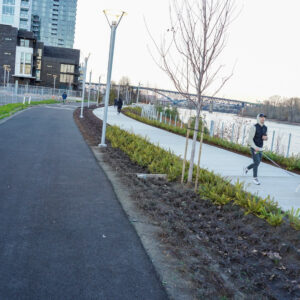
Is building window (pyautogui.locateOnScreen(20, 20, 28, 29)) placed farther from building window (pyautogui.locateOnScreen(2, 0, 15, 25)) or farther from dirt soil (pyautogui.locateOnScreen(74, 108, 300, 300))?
dirt soil (pyautogui.locateOnScreen(74, 108, 300, 300))

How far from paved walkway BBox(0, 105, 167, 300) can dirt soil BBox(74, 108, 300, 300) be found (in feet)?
1.54

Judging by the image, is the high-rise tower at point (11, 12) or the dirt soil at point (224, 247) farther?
the high-rise tower at point (11, 12)

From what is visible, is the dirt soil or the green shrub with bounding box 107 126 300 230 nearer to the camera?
the dirt soil

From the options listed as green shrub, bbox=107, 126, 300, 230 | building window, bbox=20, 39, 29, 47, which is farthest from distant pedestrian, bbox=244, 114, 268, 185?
building window, bbox=20, 39, 29, 47

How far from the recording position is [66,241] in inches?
177

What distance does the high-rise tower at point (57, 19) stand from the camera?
169 m

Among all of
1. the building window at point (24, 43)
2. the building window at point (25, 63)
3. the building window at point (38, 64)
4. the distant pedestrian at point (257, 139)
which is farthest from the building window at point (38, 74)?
the distant pedestrian at point (257, 139)

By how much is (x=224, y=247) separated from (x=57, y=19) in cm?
18153

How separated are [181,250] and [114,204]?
207 cm

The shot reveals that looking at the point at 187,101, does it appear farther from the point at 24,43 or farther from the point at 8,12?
the point at 8,12

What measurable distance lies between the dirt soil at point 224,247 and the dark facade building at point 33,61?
225 ft

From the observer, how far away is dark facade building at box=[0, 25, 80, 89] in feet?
250

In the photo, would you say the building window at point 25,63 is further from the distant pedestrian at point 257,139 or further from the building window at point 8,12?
the distant pedestrian at point 257,139

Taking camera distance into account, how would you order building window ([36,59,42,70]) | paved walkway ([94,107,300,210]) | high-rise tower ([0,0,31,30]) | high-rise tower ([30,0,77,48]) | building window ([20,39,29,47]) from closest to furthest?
paved walkway ([94,107,300,210]), building window ([20,39,29,47]), building window ([36,59,42,70]), high-rise tower ([0,0,31,30]), high-rise tower ([30,0,77,48])
